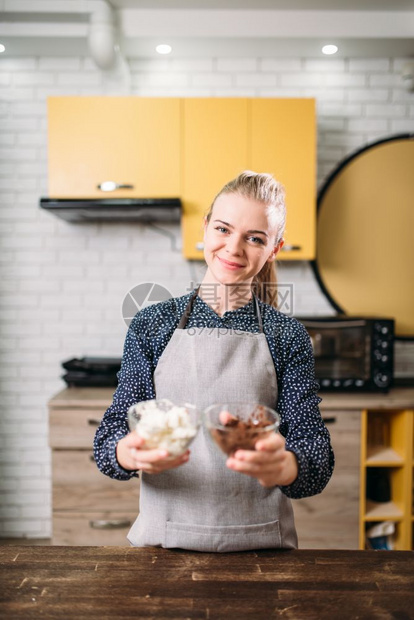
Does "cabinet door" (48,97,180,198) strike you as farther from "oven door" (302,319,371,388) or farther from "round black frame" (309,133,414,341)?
"oven door" (302,319,371,388)

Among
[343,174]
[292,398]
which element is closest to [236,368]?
[292,398]

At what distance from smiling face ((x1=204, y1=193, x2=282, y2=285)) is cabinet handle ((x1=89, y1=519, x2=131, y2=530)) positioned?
5.50 ft

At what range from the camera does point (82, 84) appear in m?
2.94

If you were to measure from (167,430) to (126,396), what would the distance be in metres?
0.39

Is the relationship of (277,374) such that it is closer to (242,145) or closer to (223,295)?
(223,295)

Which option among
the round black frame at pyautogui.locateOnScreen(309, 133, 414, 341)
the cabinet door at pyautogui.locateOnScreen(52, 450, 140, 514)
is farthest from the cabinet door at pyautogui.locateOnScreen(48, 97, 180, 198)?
the cabinet door at pyautogui.locateOnScreen(52, 450, 140, 514)

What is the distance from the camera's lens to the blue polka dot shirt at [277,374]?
110 cm

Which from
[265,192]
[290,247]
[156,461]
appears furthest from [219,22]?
[156,461]

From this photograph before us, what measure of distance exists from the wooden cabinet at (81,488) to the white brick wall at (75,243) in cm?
65

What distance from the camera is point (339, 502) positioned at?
247 centimetres

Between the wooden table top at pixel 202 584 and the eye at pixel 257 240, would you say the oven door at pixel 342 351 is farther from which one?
the wooden table top at pixel 202 584

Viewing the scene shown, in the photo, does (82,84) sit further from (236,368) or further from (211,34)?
(236,368)

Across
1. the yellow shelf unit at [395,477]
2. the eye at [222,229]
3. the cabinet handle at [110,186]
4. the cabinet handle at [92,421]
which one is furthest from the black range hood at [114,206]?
the yellow shelf unit at [395,477]

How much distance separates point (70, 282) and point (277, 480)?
2321 mm
